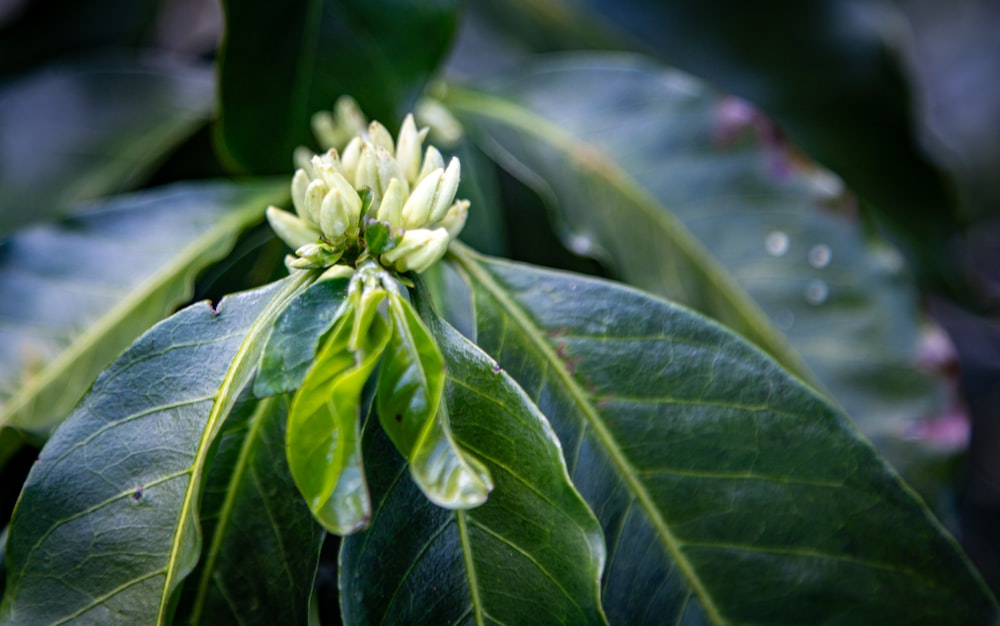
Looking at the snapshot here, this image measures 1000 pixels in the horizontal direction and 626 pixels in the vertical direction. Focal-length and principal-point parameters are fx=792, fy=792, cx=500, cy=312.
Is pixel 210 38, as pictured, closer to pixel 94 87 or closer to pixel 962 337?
pixel 94 87

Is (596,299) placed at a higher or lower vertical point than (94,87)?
higher

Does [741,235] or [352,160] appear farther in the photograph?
[741,235]

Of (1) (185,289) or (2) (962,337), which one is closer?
(1) (185,289)

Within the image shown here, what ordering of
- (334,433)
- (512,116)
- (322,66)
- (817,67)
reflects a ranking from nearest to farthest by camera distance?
(334,433), (322,66), (512,116), (817,67)

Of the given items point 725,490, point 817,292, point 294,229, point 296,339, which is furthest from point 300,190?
point 817,292

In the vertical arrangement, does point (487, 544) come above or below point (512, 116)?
below

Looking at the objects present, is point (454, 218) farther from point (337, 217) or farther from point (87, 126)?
point (87, 126)

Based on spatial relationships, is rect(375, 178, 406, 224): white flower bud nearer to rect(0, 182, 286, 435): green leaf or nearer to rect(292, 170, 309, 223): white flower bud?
rect(292, 170, 309, 223): white flower bud

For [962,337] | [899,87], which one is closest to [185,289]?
[899,87]
